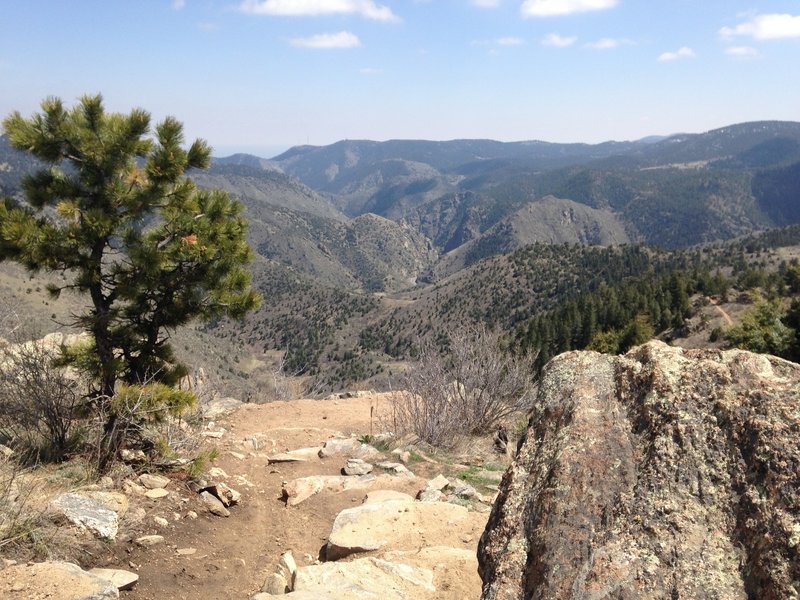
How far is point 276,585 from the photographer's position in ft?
15.9

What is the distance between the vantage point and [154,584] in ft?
17.3

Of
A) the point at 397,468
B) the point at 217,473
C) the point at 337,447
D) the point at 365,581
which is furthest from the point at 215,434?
the point at 365,581

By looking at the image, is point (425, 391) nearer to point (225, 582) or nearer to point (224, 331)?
point (225, 582)

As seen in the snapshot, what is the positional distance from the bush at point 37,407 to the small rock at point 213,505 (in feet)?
6.82

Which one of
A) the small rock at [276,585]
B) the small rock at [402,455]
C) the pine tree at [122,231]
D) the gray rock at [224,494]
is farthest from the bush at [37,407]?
the small rock at [402,455]

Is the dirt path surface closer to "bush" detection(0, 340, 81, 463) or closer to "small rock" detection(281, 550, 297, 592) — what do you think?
"small rock" detection(281, 550, 297, 592)

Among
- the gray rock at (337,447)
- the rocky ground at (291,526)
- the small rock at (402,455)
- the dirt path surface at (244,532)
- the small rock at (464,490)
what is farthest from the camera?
the gray rock at (337,447)

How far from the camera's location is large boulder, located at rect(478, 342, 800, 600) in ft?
8.40

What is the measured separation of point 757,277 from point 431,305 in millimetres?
66550

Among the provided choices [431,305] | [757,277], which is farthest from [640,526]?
[431,305]

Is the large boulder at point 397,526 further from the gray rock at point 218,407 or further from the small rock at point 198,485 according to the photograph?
the gray rock at point 218,407

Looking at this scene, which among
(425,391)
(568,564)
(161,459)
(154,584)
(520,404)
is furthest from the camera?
(520,404)

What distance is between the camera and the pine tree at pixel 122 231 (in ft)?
22.9

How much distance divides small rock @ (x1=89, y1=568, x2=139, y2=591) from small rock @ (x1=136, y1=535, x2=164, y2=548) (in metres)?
0.77
